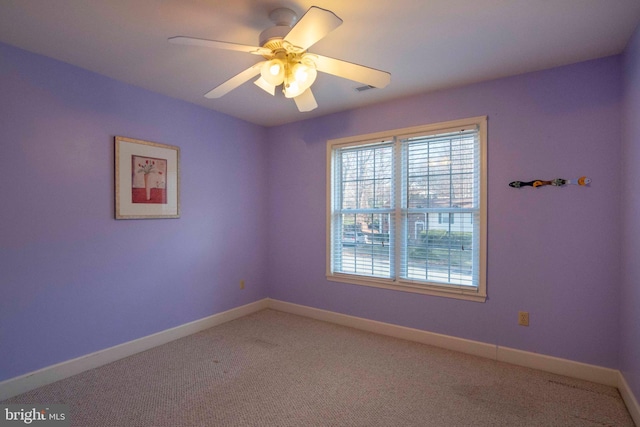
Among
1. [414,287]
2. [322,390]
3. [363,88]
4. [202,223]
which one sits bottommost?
[322,390]

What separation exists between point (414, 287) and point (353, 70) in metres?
2.18

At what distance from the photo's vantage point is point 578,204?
97.0 inches

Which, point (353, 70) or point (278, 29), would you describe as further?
point (353, 70)

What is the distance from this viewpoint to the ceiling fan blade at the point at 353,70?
184cm

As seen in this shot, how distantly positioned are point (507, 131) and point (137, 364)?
12.1 feet

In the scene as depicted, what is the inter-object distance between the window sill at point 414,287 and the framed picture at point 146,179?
6.38 feet

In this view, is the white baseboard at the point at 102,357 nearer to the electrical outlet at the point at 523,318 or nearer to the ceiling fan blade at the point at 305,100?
the ceiling fan blade at the point at 305,100

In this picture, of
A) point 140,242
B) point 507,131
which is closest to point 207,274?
point 140,242

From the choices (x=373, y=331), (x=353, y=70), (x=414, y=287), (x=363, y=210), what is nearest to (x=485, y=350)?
(x=414, y=287)

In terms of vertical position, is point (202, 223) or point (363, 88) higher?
point (363, 88)

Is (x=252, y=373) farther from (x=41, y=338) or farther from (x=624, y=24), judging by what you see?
(x=624, y=24)

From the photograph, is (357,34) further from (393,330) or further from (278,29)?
(393,330)

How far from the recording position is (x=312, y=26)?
1.47 metres

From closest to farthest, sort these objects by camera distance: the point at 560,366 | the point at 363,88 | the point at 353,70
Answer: the point at 353,70
the point at 560,366
the point at 363,88
